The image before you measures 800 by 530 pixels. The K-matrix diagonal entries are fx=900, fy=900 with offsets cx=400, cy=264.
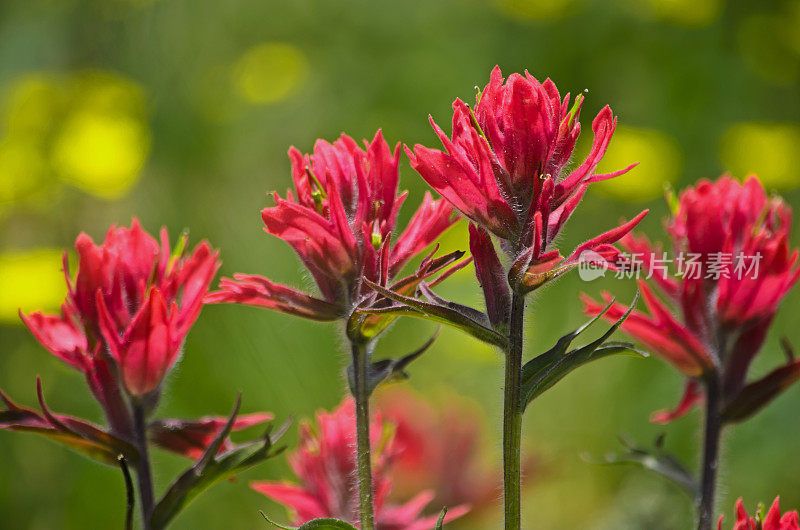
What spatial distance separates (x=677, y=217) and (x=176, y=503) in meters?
0.51

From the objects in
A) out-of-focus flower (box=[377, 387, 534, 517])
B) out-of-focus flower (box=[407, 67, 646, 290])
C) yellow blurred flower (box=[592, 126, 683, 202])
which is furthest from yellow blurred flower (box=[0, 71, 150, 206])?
out-of-focus flower (box=[407, 67, 646, 290])

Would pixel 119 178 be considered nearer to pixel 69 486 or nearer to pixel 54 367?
pixel 54 367

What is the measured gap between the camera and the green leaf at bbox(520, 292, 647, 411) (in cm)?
59

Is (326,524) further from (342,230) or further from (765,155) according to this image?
(765,155)

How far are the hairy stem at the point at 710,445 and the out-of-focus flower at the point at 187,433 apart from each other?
15.3 inches

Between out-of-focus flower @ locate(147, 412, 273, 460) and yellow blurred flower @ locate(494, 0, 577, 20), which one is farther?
yellow blurred flower @ locate(494, 0, 577, 20)

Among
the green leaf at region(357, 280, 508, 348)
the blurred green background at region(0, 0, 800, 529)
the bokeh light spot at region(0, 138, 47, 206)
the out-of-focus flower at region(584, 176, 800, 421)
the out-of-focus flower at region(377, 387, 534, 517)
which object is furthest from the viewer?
the bokeh light spot at region(0, 138, 47, 206)

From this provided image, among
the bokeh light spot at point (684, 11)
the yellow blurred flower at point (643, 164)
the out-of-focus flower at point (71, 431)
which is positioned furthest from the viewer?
the bokeh light spot at point (684, 11)

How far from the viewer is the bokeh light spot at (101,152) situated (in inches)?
94.2

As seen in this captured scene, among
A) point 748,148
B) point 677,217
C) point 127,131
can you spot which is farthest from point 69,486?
point 748,148

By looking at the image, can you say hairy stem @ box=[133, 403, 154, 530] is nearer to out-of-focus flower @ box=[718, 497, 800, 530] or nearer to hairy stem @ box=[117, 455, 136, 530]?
hairy stem @ box=[117, 455, 136, 530]

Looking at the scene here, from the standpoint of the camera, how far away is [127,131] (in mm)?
2635

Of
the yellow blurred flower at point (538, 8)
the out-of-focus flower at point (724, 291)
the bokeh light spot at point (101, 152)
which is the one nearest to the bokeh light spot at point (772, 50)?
the yellow blurred flower at point (538, 8)

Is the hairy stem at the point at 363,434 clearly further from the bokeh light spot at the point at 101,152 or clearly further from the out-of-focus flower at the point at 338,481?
the bokeh light spot at the point at 101,152
